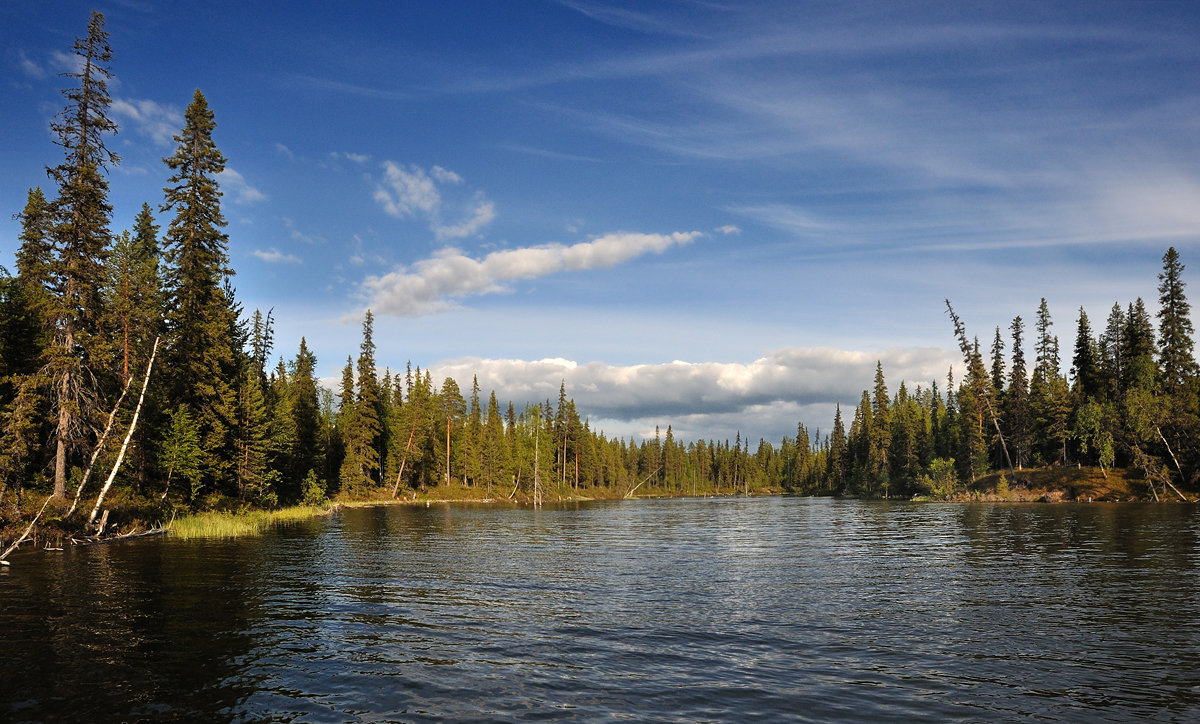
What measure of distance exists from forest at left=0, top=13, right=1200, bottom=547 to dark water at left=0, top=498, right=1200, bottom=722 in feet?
35.5

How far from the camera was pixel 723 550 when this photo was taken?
37.5 metres

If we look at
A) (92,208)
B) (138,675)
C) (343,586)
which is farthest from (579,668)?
(92,208)

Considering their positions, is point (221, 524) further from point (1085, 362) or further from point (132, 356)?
point (1085, 362)

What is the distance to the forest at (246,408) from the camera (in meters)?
36.2

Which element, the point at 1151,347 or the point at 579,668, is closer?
the point at 579,668

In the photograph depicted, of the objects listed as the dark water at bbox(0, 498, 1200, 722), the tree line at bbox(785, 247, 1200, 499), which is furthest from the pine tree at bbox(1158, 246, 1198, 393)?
the dark water at bbox(0, 498, 1200, 722)

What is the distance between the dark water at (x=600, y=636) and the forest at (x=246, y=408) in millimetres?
10819

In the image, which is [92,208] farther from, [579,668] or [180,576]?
[579,668]

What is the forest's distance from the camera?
36.2m

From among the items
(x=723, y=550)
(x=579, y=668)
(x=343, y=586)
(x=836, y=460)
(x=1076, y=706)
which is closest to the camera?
(x=1076, y=706)

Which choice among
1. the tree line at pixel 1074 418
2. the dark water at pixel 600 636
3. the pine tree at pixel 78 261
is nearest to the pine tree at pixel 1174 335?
the tree line at pixel 1074 418

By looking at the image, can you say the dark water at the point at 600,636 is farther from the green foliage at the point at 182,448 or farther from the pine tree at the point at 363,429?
the pine tree at the point at 363,429

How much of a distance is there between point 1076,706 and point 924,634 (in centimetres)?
534

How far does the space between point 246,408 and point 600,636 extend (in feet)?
141
